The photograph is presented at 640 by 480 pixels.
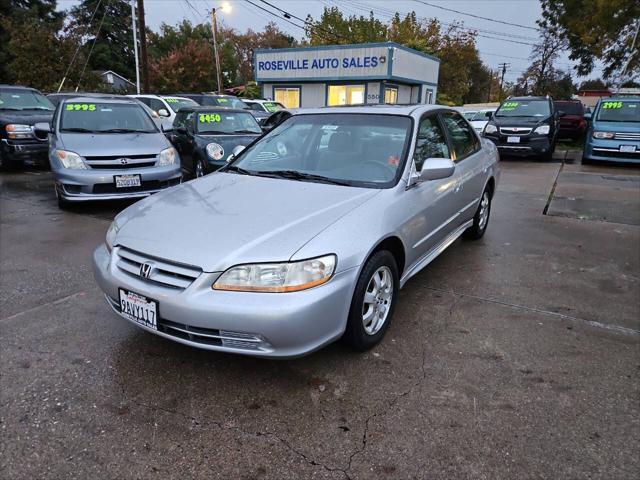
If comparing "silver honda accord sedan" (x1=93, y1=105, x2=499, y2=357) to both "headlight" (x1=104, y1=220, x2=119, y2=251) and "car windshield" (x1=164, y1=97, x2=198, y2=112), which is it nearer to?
"headlight" (x1=104, y1=220, x2=119, y2=251)

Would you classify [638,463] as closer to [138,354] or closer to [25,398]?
[138,354]

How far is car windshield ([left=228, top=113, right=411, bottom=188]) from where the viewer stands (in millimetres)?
3357

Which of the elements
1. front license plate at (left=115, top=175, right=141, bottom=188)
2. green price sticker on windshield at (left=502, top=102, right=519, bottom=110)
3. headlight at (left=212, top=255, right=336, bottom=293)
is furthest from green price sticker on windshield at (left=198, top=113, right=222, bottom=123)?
green price sticker on windshield at (left=502, top=102, right=519, bottom=110)

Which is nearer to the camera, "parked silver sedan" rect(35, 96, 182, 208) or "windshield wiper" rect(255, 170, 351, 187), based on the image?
"windshield wiper" rect(255, 170, 351, 187)

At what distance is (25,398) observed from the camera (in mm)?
2504

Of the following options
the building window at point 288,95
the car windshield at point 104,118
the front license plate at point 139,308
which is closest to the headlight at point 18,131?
the car windshield at point 104,118

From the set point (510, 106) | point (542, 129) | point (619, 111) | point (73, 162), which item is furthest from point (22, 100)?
point (619, 111)

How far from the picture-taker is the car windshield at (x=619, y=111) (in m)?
11.6

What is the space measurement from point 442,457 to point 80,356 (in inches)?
88.0

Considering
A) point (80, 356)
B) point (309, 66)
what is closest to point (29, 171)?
point (80, 356)

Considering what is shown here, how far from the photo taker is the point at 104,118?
283 inches

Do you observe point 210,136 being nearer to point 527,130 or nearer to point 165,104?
point 165,104

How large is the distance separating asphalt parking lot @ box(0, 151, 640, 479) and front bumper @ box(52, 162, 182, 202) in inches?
76.2

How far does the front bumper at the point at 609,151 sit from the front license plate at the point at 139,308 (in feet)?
39.3
